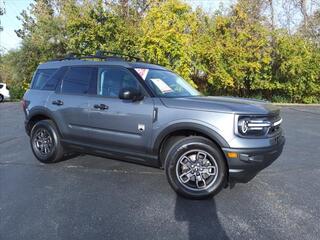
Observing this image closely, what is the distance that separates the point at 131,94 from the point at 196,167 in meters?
1.33

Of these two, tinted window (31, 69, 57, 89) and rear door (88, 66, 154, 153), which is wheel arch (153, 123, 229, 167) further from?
tinted window (31, 69, 57, 89)

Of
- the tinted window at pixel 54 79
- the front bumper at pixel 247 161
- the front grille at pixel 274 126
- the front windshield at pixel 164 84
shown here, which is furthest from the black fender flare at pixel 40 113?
the front grille at pixel 274 126

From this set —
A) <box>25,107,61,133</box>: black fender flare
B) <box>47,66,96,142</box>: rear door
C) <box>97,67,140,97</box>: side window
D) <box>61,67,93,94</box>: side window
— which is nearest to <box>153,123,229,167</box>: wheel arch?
<box>97,67,140,97</box>: side window

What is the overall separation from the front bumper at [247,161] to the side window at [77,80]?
253cm

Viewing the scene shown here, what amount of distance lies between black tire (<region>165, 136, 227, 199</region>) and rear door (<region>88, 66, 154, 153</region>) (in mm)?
503

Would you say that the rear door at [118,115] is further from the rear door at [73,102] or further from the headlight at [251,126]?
the headlight at [251,126]

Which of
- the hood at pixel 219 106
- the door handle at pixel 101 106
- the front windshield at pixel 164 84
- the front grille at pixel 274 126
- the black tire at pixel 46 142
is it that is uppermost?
the front windshield at pixel 164 84

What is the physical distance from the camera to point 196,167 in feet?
14.9

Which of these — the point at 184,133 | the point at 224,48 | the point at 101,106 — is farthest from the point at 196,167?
the point at 224,48

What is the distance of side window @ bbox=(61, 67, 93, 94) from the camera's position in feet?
18.2

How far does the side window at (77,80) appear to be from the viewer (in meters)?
5.55

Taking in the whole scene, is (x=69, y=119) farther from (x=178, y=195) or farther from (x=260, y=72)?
(x=260, y=72)

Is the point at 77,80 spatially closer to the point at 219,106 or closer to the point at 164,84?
the point at 164,84

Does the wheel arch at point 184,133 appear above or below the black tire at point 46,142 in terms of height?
above
